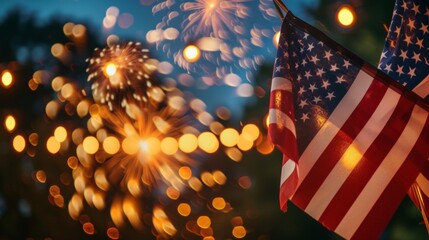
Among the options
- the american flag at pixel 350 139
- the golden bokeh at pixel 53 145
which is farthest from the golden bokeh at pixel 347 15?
the golden bokeh at pixel 53 145

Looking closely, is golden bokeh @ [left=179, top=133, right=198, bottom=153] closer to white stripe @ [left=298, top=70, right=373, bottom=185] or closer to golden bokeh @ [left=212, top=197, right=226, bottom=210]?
golden bokeh @ [left=212, top=197, right=226, bottom=210]

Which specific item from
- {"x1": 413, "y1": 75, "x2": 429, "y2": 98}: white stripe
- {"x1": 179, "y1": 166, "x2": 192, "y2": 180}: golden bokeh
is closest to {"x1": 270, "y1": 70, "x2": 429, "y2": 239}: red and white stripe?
{"x1": 413, "y1": 75, "x2": 429, "y2": 98}: white stripe

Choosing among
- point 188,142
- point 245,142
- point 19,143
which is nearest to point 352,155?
point 245,142

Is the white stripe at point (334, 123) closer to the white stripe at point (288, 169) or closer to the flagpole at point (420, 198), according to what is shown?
the white stripe at point (288, 169)

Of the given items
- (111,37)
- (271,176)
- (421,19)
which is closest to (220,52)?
(111,37)

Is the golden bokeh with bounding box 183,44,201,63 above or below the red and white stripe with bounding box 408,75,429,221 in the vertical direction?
above

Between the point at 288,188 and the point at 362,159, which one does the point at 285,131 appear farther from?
the point at 362,159
